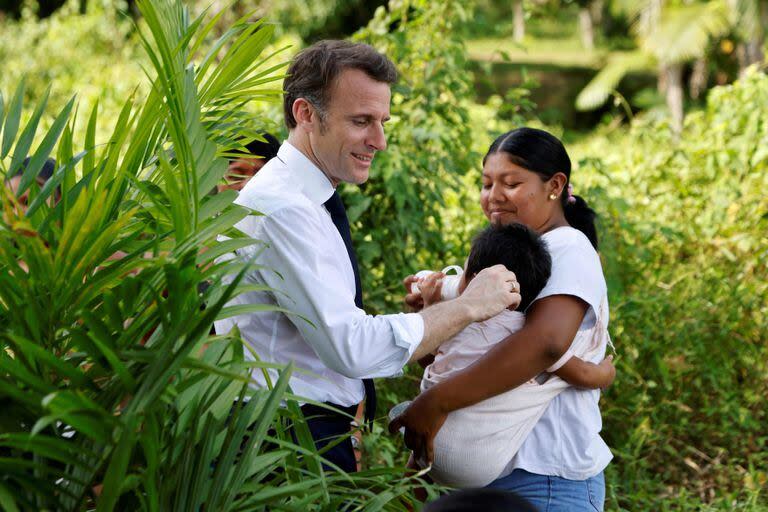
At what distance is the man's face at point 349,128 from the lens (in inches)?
98.9

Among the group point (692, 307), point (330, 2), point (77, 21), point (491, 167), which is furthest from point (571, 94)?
point (491, 167)

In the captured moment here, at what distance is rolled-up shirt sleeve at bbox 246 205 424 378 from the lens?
222 centimetres

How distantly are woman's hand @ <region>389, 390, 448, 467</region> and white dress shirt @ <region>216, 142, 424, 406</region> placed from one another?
155 millimetres

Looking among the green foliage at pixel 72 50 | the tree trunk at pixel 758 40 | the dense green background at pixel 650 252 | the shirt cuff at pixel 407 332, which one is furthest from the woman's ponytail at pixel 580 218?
the tree trunk at pixel 758 40

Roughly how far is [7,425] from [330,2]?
1980 centimetres

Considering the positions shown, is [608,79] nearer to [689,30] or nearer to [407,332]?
[689,30]

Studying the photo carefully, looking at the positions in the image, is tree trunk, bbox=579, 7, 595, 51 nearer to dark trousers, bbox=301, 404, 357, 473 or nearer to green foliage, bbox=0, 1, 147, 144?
green foliage, bbox=0, 1, 147, 144

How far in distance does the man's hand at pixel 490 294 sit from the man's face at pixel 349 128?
473 millimetres

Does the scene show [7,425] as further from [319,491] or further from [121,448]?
[319,491]

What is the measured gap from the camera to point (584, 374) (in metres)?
2.45

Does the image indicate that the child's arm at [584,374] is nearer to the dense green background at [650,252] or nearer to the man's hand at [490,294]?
the man's hand at [490,294]

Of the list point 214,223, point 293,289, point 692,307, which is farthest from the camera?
point 692,307

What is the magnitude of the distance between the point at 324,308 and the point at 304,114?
61cm

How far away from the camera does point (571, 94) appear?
24.9 m
